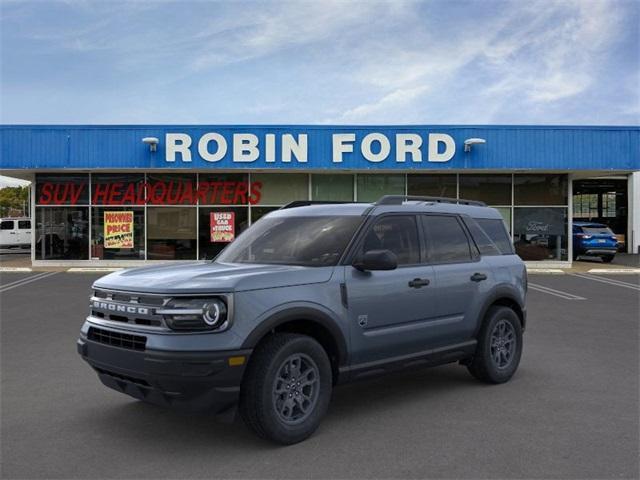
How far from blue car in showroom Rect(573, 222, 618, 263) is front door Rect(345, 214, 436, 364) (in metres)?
22.7

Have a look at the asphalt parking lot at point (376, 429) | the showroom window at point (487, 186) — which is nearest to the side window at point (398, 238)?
the asphalt parking lot at point (376, 429)

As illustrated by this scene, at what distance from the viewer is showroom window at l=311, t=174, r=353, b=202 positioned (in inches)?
936

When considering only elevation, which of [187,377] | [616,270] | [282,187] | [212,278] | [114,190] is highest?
[282,187]

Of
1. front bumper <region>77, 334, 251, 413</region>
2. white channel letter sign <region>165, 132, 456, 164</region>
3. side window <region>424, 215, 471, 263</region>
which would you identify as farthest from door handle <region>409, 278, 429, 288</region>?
white channel letter sign <region>165, 132, 456, 164</region>

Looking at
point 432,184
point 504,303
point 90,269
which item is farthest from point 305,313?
point 432,184

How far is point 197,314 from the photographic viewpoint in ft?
14.1

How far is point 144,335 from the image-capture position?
14.4 ft

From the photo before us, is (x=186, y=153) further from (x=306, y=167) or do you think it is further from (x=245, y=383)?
(x=245, y=383)

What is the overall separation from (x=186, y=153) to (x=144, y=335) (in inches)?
721

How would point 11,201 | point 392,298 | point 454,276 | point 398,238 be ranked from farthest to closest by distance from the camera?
1. point 11,201
2. point 454,276
3. point 398,238
4. point 392,298

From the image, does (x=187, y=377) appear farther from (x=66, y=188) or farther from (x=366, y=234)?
(x=66, y=188)

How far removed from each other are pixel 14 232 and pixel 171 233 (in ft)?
58.5

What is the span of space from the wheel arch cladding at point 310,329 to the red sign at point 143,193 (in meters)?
19.0

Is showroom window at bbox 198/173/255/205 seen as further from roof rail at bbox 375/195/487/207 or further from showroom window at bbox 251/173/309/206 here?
roof rail at bbox 375/195/487/207
